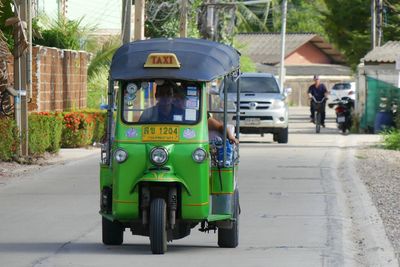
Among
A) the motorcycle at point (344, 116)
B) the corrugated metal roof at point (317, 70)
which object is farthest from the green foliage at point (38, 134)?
the corrugated metal roof at point (317, 70)

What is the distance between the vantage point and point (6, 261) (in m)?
11.2

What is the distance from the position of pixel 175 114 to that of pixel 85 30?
24.2 m

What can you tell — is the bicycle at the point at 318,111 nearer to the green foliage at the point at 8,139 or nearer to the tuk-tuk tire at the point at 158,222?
the green foliage at the point at 8,139

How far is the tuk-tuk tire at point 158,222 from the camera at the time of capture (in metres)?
11.2

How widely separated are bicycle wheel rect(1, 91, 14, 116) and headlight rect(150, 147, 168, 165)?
Result: 1322cm

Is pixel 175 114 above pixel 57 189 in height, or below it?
above

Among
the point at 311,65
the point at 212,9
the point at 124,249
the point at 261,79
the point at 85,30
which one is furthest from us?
the point at 311,65

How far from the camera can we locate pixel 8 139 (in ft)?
72.8

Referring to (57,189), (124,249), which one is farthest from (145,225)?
(57,189)

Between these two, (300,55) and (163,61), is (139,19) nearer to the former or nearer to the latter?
(163,61)

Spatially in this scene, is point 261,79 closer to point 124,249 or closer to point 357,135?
point 357,135

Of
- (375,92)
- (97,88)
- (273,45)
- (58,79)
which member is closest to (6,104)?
(58,79)

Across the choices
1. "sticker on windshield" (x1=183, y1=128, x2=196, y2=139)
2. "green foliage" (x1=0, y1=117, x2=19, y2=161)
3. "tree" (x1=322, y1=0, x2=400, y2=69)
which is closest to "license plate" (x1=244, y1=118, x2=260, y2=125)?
"green foliage" (x1=0, y1=117, x2=19, y2=161)

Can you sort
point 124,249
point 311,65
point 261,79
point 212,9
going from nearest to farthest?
point 124,249
point 261,79
point 212,9
point 311,65
